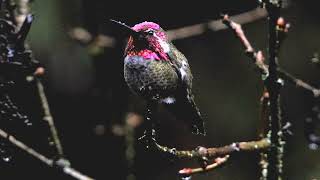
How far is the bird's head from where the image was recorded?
1775 mm

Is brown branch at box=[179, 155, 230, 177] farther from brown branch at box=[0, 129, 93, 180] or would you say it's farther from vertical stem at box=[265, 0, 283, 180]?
brown branch at box=[0, 129, 93, 180]

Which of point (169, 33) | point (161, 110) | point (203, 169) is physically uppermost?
point (169, 33)

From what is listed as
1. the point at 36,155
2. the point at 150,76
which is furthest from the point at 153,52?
the point at 36,155

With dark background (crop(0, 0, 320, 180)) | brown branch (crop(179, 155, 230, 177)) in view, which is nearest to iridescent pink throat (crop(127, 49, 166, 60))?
brown branch (crop(179, 155, 230, 177))

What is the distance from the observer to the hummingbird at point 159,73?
1.62 m

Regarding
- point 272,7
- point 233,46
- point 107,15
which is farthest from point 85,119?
point 272,7

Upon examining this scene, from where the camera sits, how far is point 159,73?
5.44ft

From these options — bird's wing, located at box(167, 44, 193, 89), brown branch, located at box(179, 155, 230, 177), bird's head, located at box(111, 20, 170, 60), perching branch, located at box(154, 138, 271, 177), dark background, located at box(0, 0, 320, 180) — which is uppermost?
bird's head, located at box(111, 20, 170, 60)

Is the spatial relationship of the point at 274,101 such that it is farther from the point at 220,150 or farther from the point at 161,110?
the point at 161,110

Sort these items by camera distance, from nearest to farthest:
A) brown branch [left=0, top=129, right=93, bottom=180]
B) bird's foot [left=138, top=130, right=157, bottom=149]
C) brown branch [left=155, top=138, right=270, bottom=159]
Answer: bird's foot [left=138, top=130, right=157, bottom=149]
brown branch [left=155, top=138, right=270, bottom=159]
brown branch [left=0, top=129, right=93, bottom=180]

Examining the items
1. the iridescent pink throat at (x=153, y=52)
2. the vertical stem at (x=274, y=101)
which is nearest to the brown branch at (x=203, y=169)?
the vertical stem at (x=274, y=101)

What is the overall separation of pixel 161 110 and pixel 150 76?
2.24 meters

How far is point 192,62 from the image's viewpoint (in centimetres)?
490

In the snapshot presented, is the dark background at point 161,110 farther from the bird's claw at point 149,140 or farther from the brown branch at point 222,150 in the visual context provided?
the bird's claw at point 149,140
